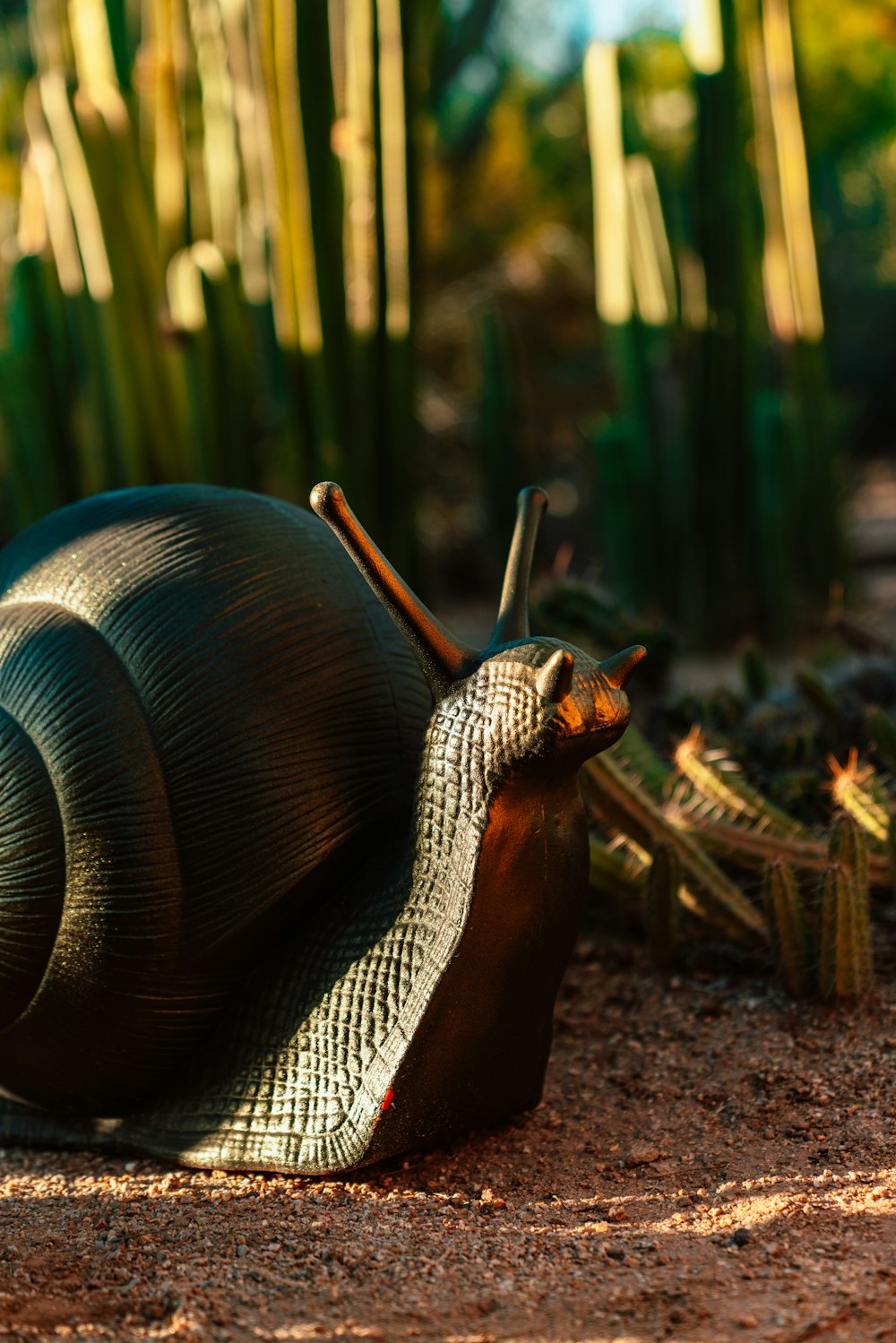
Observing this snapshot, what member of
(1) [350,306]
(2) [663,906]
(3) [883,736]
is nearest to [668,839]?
(2) [663,906]

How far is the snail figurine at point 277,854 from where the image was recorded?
207 cm

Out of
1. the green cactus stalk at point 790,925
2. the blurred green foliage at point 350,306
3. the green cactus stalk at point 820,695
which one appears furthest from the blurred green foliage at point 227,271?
the green cactus stalk at point 790,925

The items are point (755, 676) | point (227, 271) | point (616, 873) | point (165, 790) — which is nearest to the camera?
point (165, 790)

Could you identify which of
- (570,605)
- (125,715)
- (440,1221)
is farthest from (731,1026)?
(570,605)

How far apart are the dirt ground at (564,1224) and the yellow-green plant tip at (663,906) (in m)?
0.28

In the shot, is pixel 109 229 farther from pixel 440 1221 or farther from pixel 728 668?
pixel 440 1221

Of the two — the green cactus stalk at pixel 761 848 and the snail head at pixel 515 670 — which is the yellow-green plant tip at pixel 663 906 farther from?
the snail head at pixel 515 670

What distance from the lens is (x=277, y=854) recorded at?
7.28 feet

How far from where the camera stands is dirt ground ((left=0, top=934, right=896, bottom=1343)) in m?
1.70

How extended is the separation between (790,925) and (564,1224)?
0.85 m

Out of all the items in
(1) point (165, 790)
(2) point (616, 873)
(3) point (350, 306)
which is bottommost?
(2) point (616, 873)

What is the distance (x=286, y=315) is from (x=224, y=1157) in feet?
10.8

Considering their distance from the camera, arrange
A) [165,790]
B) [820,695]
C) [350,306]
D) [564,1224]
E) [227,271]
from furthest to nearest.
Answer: [350,306] → [227,271] → [820,695] → [165,790] → [564,1224]

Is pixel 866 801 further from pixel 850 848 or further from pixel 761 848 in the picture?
pixel 850 848
